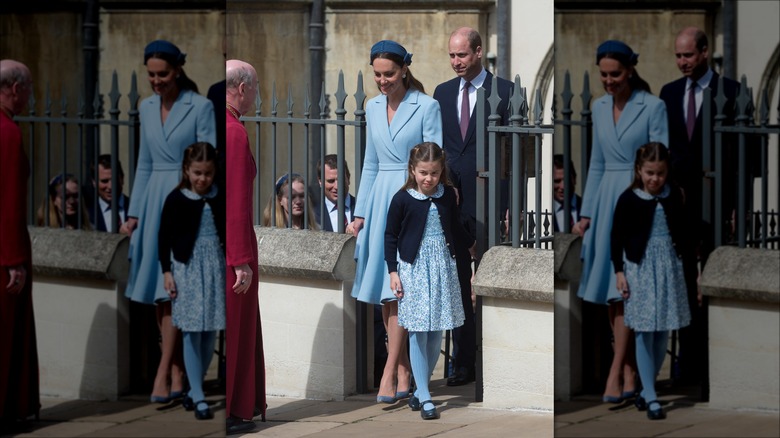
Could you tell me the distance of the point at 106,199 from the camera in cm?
371

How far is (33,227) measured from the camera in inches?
146

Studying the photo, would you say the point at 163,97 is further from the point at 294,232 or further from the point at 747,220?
the point at 294,232

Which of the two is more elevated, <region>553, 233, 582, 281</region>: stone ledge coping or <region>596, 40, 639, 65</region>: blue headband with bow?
<region>596, 40, 639, 65</region>: blue headband with bow

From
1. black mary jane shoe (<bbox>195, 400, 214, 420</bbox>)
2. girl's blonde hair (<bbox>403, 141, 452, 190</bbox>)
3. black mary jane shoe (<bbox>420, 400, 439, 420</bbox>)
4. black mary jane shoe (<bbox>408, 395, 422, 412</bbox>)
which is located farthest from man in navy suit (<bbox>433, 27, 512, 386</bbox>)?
black mary jane shoe (<bbox>195, 400, 214, 420</bbox>)

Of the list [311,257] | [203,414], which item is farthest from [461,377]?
[203,414]

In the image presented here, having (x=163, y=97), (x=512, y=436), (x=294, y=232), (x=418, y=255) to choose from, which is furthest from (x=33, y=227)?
(x=294, y=232)

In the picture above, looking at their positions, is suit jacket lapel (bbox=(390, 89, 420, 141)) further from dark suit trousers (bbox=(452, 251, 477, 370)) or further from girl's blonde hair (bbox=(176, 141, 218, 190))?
girl's blonde hair (bbox=(176, 141, 218, 190))

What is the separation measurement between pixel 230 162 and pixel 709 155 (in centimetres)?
300

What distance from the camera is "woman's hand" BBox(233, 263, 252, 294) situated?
6137 mm

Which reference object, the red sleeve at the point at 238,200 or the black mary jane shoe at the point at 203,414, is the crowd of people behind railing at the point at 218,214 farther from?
the red sleeve at the point at 238,200

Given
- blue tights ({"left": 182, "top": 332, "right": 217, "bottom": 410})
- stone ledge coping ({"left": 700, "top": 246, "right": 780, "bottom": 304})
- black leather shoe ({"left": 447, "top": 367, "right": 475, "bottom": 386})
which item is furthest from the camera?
black leather shoe ({"left": 447, "top": 367, "right": 475, "bottom": 386})

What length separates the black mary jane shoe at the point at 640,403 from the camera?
3.54m

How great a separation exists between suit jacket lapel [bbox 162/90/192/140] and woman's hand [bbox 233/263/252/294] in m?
2.46

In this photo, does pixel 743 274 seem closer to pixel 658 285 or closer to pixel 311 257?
pixel 658 285
